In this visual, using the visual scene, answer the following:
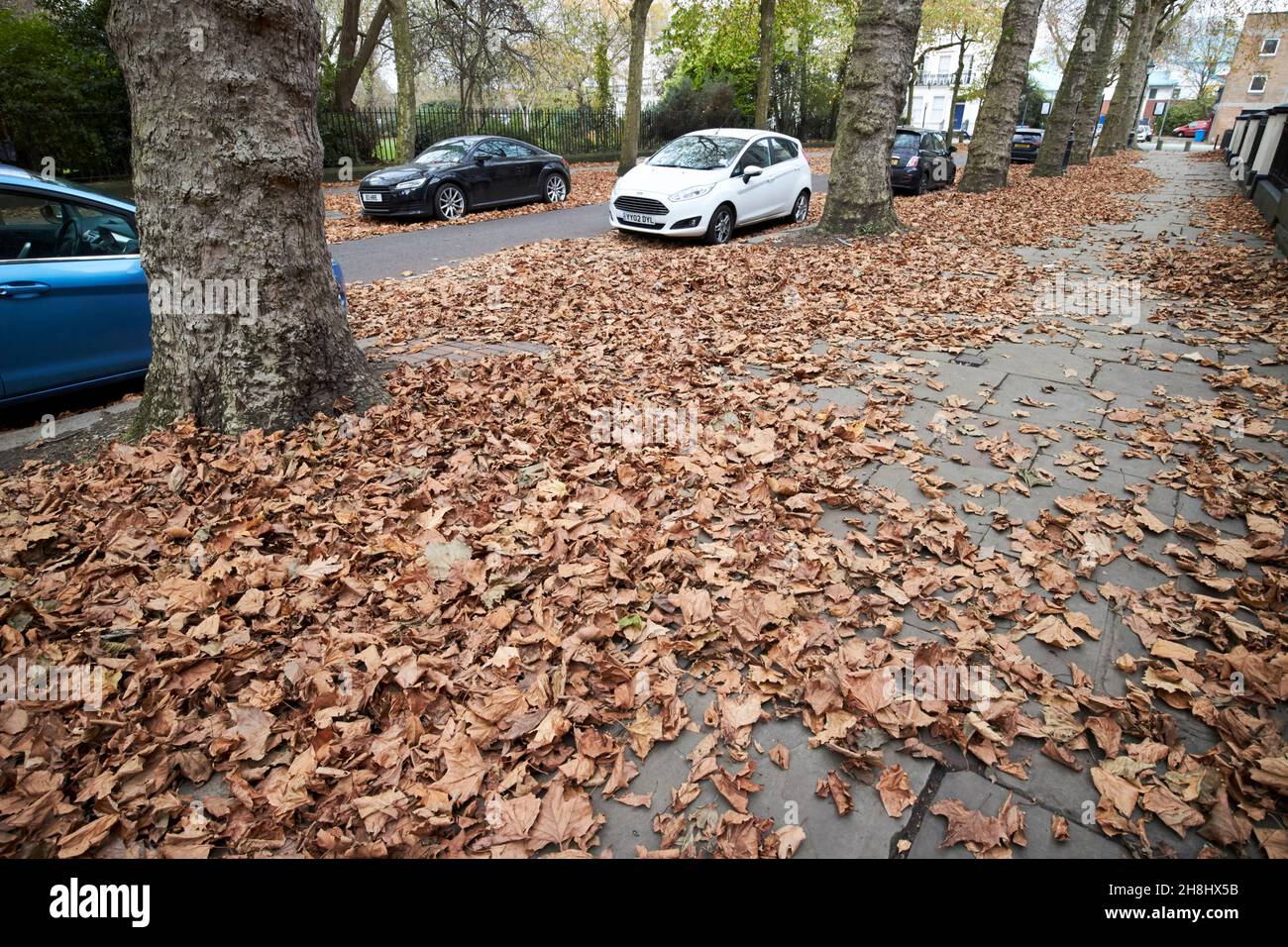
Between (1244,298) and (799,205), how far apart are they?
7414mm

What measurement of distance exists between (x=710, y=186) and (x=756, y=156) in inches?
67.2

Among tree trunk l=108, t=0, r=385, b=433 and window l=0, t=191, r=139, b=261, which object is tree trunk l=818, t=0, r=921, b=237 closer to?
tree trunk l=108, t=0, r=385, b=433

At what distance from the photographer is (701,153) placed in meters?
11.7

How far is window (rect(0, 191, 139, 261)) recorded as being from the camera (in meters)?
4.71

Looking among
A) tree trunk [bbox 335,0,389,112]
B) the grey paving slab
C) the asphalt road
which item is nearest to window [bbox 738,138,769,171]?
the asphalt road

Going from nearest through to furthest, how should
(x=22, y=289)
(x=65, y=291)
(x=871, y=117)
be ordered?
(x=22, y=289) < (x=65, y=291) < (x=871, y=117)

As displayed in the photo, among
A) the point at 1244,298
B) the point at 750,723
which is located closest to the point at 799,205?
the point at 1244,298

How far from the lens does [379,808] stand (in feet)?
7.44

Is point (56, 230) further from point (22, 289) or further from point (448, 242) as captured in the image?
point (448, 242)

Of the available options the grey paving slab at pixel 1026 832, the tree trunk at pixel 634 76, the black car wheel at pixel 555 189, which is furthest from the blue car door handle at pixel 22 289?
the tree trunk at pixel 634 76

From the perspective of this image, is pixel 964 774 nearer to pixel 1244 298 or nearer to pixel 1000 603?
pixel 1000 603

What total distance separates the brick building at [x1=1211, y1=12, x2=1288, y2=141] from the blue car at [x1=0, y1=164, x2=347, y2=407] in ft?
200

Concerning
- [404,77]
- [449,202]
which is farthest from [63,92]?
[449,202]

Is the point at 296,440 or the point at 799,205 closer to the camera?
the point at 296,440
